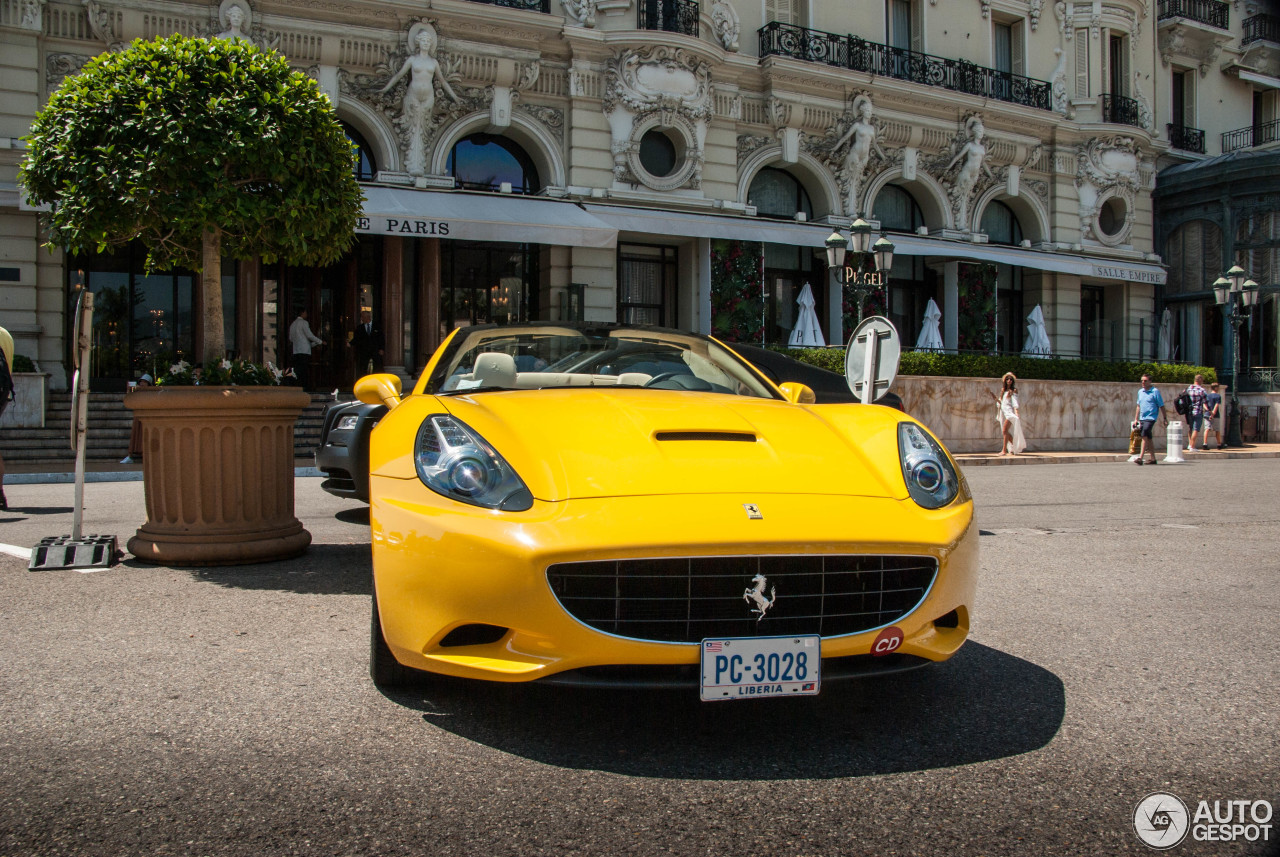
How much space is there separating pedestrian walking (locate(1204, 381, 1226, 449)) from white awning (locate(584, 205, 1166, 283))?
448cm

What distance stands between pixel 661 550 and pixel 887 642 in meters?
0.70

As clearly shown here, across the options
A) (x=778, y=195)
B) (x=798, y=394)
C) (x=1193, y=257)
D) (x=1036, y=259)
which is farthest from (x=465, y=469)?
(x=1193, y=257)

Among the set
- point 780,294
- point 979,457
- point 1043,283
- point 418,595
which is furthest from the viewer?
point 1043,283

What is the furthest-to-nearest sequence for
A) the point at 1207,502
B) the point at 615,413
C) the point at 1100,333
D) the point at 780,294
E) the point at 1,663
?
the point at 1100,333, the point at 780,294, the point at 1207,502, the point at 1,663, the point at 615,413

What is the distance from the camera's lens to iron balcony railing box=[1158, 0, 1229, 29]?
94.7 ft

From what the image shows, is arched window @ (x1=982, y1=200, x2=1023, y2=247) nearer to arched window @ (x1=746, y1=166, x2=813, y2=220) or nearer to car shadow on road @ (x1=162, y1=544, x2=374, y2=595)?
arched window @ (x1=746, y1=166, x2=813, y2=220)

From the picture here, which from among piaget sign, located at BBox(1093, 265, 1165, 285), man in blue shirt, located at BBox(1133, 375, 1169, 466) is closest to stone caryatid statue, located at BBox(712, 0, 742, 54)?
man in blue shirt, located at BBox(1133, 375, 1169, 466)

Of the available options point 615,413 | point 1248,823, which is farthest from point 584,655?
point 1248,823

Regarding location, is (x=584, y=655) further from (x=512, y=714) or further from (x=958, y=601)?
(x=958, y=601)

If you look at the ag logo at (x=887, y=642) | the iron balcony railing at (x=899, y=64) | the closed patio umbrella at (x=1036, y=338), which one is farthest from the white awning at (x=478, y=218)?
the ag logo at (x=887, y=642)

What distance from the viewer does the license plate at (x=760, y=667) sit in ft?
7.91

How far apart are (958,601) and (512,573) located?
1.30 m

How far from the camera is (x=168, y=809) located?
2.18 meters

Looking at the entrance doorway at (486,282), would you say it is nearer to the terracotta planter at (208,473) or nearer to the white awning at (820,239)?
the white awning at (820,239)
